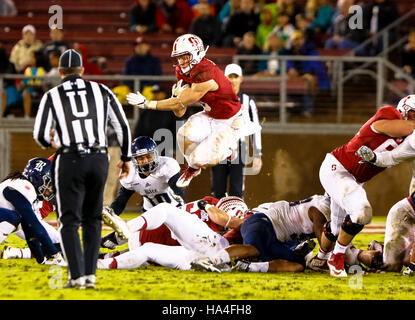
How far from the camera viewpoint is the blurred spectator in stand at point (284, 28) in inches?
548

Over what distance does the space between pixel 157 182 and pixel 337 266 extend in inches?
92.8

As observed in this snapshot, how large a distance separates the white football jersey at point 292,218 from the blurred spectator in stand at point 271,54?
5.23 m

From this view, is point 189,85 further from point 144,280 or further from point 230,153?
point 144,280

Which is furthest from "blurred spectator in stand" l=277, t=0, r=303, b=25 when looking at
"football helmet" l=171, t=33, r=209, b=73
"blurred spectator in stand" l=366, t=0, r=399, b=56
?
"football helmet" l=171, t=33, r=209, b=73

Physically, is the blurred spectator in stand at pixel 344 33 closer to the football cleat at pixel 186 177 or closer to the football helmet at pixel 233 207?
the football cleat at pixel 186 177

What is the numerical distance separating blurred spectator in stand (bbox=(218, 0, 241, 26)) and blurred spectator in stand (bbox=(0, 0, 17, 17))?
3769 millimetres

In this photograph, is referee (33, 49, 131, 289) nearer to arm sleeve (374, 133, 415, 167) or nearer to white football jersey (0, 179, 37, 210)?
white football jersey (0, 179, 37, 210)

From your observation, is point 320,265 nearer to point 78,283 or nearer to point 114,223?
point 114,223

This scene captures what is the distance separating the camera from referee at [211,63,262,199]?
10.2m

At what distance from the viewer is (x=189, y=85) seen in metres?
8.23

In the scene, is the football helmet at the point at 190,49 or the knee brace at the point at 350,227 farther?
the football helmet at the point at 190,49

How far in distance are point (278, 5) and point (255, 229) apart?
7.94 metres

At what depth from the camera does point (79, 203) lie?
5961 millimetres

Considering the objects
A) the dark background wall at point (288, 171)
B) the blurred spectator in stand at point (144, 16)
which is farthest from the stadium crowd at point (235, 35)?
the dark background wall at point (288, 171)
